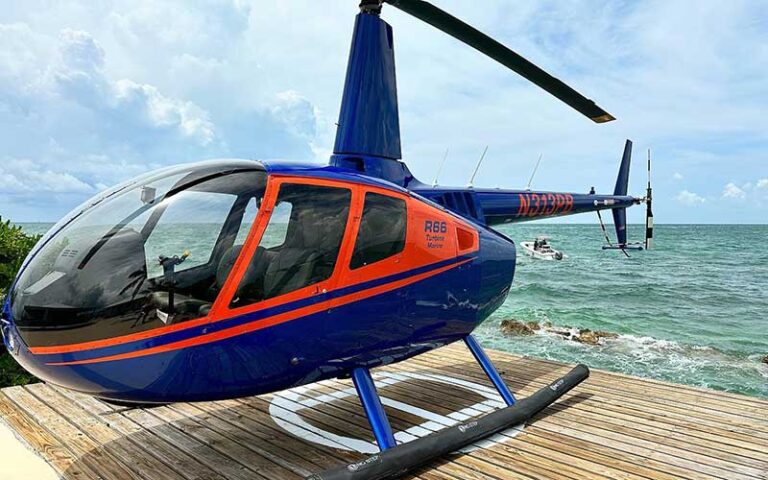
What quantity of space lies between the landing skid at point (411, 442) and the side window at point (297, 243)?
95 centimetres

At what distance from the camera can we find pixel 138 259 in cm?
288

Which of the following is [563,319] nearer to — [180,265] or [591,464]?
[591,464]

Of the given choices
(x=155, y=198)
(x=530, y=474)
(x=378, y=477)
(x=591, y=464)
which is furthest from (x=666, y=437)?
(x=155, y=198)

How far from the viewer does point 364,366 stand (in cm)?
386

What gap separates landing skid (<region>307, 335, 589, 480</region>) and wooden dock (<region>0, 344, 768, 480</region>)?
149mm

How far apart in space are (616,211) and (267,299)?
8.65 meters

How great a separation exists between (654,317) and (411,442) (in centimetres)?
2146

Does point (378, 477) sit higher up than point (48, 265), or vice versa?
point (48, 265)

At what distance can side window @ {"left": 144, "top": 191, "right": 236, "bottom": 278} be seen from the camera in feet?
9.59

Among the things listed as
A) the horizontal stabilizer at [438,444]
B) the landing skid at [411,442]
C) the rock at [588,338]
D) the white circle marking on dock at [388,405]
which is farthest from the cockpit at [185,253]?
the rock at [588,338]

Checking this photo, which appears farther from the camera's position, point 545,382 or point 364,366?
point 545,382

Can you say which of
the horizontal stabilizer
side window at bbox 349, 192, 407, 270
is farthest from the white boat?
side window at bbox 349, 192, 407, 270

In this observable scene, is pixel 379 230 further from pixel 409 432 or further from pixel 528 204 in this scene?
pixel 528 204

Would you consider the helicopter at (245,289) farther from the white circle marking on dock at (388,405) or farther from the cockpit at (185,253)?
the white circle marking on dock at (388,405)
